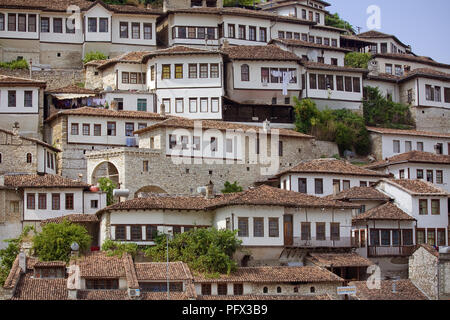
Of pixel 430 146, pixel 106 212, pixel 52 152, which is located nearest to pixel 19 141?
pixel 52 152

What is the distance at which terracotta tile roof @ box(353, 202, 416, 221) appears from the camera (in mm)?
51344

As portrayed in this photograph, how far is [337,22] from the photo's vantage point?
313 feet

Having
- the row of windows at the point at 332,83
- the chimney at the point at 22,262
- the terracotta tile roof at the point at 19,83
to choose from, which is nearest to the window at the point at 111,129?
the terracotta tile roof at the point at 19,83

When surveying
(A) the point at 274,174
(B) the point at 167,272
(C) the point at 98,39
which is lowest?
(B) the point at 167,272

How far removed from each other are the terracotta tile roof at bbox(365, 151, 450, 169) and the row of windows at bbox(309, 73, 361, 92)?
9639mm

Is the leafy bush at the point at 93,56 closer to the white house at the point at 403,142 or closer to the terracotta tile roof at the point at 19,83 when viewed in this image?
the terracotta tile roof at the point at 19,83

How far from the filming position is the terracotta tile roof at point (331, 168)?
56344 millimetres

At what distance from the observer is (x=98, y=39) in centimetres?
7462

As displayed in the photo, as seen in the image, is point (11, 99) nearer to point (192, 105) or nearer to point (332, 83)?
point (192, 105)

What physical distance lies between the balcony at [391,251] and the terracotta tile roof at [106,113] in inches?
725

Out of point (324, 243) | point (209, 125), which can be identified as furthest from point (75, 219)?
point (324, 243)
